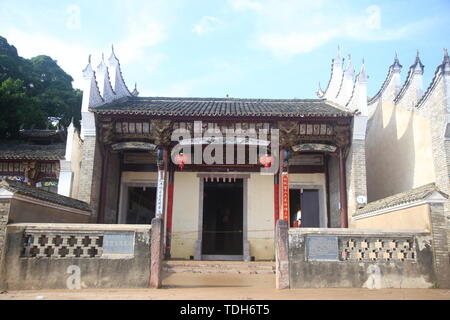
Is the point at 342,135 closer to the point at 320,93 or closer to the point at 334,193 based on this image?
the point at 334,193

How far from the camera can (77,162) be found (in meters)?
12.0

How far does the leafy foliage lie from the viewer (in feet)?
57.2

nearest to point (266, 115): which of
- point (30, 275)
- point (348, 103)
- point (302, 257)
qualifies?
point (348, 103)

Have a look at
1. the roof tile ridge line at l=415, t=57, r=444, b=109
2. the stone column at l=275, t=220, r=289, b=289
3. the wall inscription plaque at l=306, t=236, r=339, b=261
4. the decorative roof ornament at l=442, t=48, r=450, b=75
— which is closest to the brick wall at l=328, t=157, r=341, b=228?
the roof tile ridge line at l=415, t=57, r=444, b=109

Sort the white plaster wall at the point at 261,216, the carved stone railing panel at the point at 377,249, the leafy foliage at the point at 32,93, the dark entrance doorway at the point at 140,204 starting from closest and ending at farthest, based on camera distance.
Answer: the carved stone railing panel at the point at 377,249, the white plaster wall at the point at 261,216, the dark entrance doorway at the point at 140,204, the leafy foliage at the point at 32,93

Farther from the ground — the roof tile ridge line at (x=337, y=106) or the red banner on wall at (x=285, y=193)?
the roof tile ridge line at (x=337, y=106)

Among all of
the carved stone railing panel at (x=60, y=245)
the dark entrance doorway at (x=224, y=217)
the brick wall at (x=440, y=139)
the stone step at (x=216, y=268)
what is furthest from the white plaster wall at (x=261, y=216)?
the carved stone railing panel at (x=60, y=245)

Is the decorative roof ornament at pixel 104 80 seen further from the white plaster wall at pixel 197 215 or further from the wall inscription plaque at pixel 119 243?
the wall inscription plaque at pixel 119 243

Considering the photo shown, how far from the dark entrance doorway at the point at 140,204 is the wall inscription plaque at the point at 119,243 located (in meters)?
6.05

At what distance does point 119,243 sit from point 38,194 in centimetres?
219

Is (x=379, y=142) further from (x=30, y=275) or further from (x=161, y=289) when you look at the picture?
(x=30, y=275)

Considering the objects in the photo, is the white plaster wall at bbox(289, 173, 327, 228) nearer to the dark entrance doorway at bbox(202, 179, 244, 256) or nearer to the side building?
the side building

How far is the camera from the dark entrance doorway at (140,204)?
12.7 meters

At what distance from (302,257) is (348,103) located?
6.29 meters
